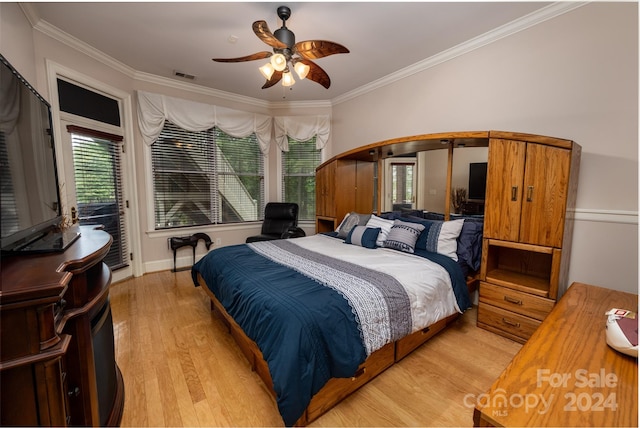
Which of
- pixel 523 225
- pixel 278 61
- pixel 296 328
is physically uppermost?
pixel 278 61

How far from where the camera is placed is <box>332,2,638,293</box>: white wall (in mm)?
2006

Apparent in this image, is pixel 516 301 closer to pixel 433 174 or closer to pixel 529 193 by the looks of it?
pixel 529 193

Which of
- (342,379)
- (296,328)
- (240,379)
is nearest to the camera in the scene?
(296,328)

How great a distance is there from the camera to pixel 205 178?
436 centimetres

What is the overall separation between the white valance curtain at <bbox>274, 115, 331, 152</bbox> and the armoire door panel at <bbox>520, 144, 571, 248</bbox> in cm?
318

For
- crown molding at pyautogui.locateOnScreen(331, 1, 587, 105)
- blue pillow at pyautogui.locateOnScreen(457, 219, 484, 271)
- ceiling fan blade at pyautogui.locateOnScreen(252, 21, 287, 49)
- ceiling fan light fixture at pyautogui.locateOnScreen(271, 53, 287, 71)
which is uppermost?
crown molding at pyautogui.locateOnScreen(331, 1, 587, 105)

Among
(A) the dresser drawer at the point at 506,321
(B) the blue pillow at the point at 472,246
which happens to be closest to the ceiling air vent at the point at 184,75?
(B) the blue pillow at the point at 472,246

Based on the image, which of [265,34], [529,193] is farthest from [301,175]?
[529,193]

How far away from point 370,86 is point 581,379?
3920mm

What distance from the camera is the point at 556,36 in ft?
7.51

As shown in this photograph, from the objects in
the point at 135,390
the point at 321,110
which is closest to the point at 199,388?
the point at 135,390

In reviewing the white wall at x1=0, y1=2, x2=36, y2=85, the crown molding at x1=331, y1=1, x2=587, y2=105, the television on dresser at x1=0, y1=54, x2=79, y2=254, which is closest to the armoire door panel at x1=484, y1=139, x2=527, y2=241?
the crown molding at x1=331, y1=1, x2=587, y2=105

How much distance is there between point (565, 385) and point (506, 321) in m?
1.56

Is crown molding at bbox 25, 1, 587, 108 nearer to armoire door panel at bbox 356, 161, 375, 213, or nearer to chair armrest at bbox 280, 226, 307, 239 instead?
armoire door panel at bbox 356, 161, 375, 213
